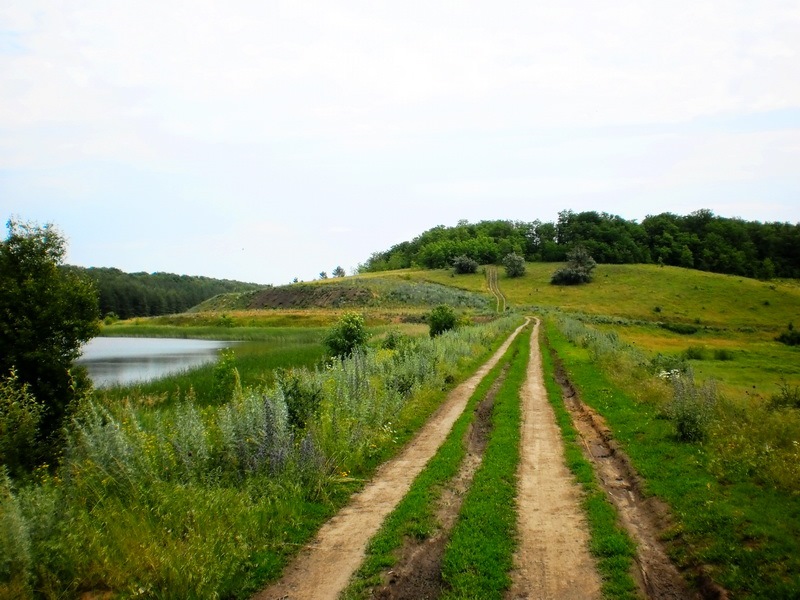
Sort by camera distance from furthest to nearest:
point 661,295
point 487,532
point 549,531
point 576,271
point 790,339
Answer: point 576,271, point 661,295, point 790,339, point 549,531, point 487,532

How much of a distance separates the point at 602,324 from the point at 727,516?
223ft

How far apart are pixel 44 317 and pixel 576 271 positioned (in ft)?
358

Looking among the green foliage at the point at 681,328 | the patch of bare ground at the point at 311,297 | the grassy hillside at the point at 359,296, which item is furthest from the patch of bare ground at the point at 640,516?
the patch of bare ground at the point at 311,297

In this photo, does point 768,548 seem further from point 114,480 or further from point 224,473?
point 114,480

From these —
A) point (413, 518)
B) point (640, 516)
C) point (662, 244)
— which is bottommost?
point (640, 516)

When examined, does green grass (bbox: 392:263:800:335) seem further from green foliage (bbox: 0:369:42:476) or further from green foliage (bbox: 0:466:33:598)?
green foliage (bbox: 0:466:33:598)

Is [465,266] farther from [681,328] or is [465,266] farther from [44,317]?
[44,317]

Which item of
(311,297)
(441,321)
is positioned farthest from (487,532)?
(311,297)

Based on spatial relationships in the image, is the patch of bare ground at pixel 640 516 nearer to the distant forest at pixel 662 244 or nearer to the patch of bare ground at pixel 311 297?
the patch of bare ground at pixel 311 297

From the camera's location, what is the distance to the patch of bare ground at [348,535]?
593 centimetres

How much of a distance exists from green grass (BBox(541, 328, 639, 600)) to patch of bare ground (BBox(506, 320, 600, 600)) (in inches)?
4.6

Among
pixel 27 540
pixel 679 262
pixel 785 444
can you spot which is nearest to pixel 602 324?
pixel 785 444

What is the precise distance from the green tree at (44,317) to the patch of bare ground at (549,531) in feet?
42.9

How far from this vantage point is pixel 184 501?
23.3ft
